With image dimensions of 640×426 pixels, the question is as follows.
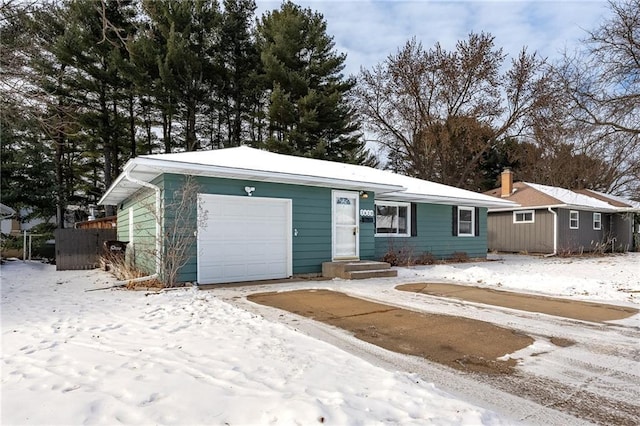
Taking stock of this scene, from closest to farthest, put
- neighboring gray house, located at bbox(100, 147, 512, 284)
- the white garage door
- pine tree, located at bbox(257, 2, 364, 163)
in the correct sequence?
neighboring gray house, located at bbox(100, 147, 512, 284) < the white garage door < pine tree, located at bbox(257, 2, 364, 163)

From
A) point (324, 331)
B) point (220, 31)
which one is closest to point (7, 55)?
point (324, 331)

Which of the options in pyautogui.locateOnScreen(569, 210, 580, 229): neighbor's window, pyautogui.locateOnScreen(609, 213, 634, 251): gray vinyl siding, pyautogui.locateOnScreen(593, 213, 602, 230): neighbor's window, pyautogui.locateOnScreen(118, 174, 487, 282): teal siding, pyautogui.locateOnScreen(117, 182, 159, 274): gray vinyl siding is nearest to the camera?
pyautogui.locateOnScreen(118, 174, 487, 282): teal siding

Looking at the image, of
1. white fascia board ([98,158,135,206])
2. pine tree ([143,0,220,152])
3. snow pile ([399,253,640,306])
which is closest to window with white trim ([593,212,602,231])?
snow pile ([399,253,640,306])

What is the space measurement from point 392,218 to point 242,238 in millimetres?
5678

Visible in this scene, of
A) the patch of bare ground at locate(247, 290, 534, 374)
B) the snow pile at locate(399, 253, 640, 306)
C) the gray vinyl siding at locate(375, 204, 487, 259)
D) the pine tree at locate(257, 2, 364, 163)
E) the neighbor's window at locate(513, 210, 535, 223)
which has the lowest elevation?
the snow pile at locate(399, 253, 640, 306)

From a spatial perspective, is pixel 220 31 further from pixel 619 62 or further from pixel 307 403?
pixel 307 403

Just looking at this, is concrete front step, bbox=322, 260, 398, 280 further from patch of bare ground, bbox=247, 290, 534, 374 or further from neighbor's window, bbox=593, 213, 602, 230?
neighbor's window, bbox=593, 213, 602, 230

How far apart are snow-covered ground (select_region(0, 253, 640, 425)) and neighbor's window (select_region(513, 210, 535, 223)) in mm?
14317

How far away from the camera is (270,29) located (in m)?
22.3

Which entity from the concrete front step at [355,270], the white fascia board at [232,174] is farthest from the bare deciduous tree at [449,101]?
the concrete front step at [355,270]

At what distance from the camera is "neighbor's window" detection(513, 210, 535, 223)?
18.6m

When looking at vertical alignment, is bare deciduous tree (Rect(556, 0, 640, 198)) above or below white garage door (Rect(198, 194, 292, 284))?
above

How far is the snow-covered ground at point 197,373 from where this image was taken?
243cm

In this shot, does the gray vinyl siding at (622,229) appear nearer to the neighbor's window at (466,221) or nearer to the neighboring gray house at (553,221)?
the neighboring gray house at (553,221)
